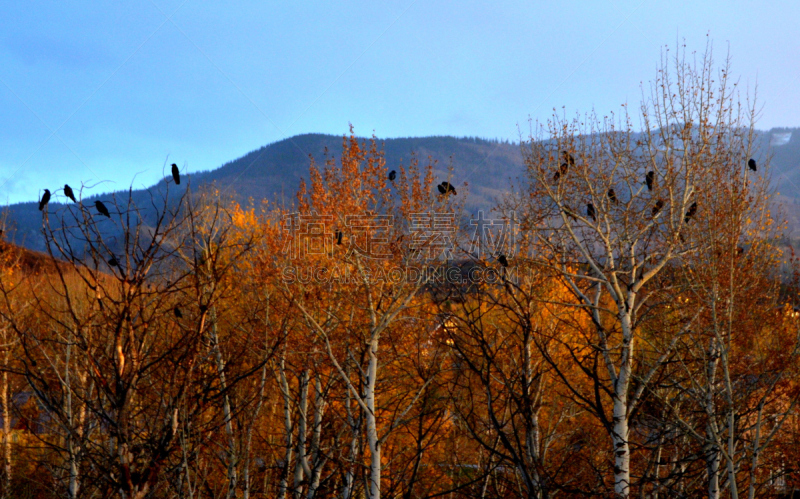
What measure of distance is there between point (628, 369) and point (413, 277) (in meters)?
6.55

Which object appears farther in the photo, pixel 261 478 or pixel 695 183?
pixel 261 478

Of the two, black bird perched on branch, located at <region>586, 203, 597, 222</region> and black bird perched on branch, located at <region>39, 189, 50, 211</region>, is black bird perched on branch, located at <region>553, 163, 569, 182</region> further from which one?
black bird perched on branch, located at <region>39, 189, 50, 211</region>

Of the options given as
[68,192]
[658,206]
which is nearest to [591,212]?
[658,206]

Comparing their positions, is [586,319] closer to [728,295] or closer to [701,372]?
[701,372]

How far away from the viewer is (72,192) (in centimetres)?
540

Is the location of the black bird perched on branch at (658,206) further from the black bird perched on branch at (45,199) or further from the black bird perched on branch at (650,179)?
the black bird perched on branch at (45,199)

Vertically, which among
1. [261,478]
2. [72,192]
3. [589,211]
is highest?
[72,192]

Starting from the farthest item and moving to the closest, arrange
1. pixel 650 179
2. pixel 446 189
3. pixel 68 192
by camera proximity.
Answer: pixel 446 189
pixel 650 179
pixel 68 192

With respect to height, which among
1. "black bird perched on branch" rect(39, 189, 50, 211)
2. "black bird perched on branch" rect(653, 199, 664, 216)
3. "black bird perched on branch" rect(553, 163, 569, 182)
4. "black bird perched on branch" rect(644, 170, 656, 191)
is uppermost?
"black bird perched on branch" rect(553, 163, 569, 182)

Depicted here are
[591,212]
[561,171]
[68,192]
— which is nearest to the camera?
[68,192]

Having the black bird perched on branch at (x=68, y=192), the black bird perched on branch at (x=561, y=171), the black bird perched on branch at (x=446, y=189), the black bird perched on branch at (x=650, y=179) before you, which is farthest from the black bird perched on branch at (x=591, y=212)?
the black bird perched on branch at (x=68, y=192)

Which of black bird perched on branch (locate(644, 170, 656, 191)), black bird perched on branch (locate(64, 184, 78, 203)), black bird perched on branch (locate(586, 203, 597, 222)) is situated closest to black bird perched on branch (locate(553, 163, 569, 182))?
black bird perched on branch (locate(586, 203, 597, 222))

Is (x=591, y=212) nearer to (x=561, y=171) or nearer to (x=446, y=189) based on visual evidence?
(x=561, y=171)

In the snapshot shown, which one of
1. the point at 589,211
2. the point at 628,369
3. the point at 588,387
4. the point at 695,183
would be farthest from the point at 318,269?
the point at 588,387
